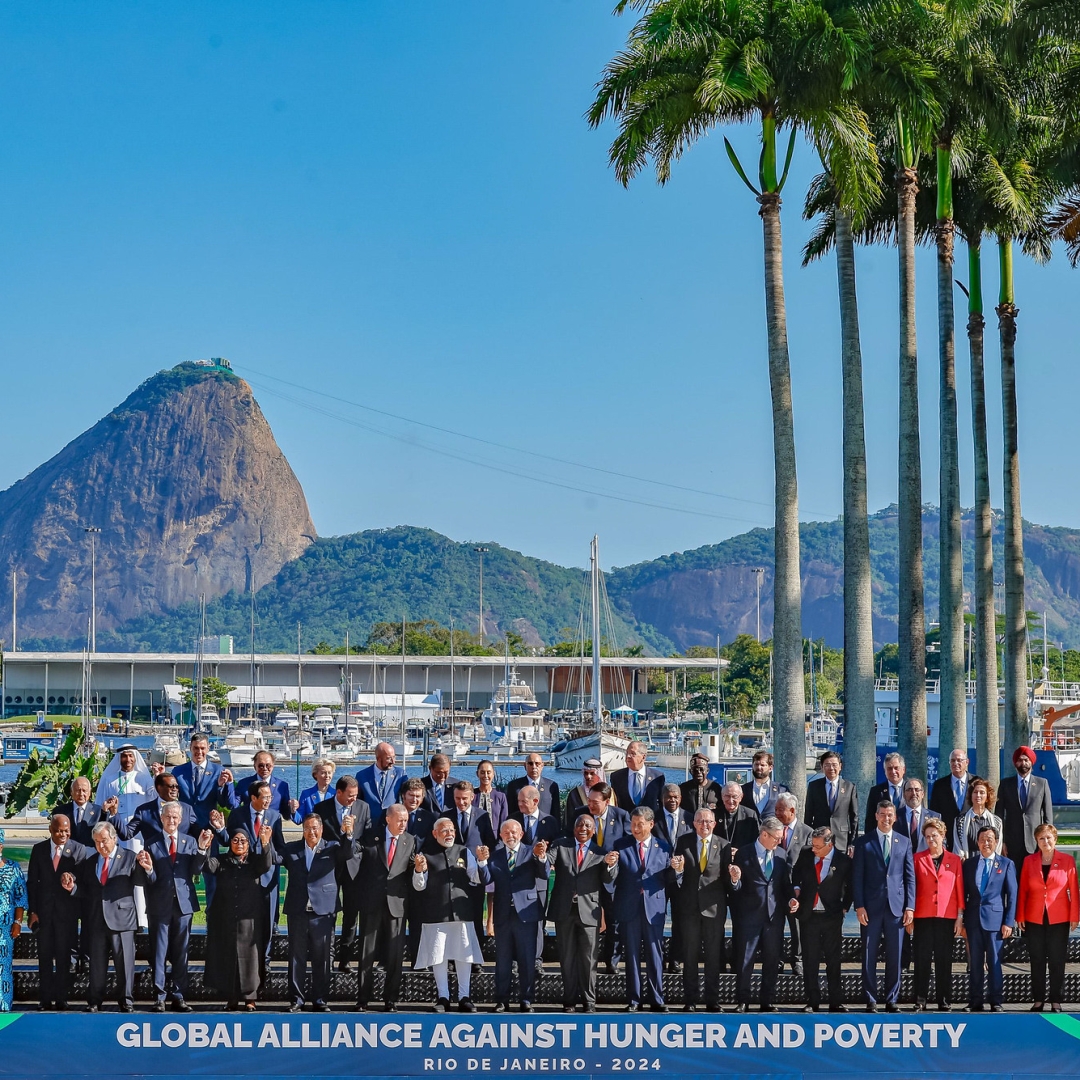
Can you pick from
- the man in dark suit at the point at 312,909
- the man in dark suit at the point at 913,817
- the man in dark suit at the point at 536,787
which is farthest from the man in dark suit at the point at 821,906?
the man in dark suit at the point at 312,909

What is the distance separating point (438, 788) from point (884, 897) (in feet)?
13.9

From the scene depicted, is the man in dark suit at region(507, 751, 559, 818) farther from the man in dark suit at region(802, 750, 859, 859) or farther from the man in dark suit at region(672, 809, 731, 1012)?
the man in dark suit at region(802, 750, 859, 859)

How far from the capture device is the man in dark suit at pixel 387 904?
1184 centimetres

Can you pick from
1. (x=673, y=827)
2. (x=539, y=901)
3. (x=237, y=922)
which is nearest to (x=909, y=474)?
(x=673, y=827)

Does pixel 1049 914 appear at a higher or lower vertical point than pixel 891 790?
lower

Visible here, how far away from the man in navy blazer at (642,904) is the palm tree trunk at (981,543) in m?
15.0

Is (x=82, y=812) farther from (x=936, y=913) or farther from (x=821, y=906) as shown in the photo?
(x=936, y=913)

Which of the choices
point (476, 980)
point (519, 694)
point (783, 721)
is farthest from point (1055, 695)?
point (519, 694)

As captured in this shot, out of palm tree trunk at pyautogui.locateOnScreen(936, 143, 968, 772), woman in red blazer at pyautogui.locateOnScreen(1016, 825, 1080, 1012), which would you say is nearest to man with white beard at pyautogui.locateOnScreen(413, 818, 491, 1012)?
woman in red blazer at pyautogui.locateOnScreen(1016, 825, 1080, 1012)

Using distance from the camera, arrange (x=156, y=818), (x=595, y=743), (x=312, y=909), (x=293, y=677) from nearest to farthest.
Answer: (x=312, y=909) < (x=156, y=818) < (x=595, y=743) < (x=293, y=677)

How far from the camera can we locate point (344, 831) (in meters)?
12.1

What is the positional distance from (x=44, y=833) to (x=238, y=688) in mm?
105376

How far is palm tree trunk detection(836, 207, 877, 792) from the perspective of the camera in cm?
2047

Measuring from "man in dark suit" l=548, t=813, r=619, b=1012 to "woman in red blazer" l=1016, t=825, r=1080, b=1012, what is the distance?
3.70m
